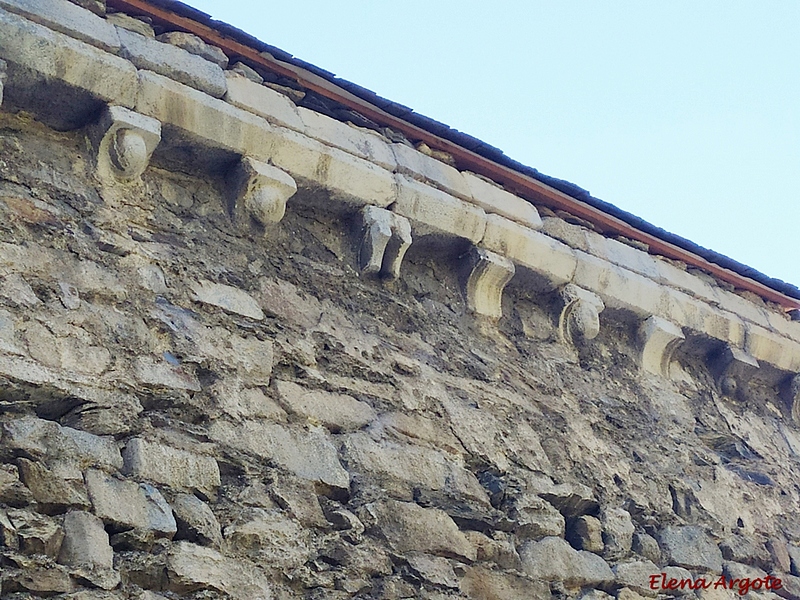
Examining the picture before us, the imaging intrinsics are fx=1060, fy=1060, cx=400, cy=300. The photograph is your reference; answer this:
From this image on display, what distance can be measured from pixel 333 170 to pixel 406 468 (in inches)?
56.0

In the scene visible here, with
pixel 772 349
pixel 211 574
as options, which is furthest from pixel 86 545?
pixel 772 349

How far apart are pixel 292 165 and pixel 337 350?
0.85m

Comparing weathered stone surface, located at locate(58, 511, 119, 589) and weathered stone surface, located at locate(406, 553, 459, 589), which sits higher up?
weathered stone surface, located at locate(406, 553, 459, 589)

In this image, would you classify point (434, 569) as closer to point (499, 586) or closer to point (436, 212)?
point (499, 586)

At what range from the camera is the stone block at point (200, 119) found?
4203 millimetres

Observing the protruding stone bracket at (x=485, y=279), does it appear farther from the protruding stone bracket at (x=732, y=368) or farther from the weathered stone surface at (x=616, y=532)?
the protruding stone bracket at (x=732, y=368)

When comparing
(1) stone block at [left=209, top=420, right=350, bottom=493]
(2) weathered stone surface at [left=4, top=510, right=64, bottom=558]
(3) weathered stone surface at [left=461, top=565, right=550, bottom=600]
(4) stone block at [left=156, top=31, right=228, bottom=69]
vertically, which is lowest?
(2) weathered stone surface at [left=4, top=510, right=64, bottom=558]

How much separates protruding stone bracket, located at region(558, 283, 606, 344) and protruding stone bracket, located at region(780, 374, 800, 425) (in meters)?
1.68

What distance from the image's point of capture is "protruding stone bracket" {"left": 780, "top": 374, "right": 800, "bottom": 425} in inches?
249

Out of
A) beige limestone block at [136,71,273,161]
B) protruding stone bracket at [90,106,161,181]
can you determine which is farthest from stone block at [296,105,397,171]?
protruding stone bracket at [90,106,161,181]

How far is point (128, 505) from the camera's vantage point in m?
3.08

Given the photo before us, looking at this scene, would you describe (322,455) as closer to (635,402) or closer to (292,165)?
(292,165)

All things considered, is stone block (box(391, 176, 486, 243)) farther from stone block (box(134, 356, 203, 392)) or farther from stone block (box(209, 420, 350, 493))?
stone block (box(134, 356, 203, 392))

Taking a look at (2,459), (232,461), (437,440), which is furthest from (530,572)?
(2,459)
